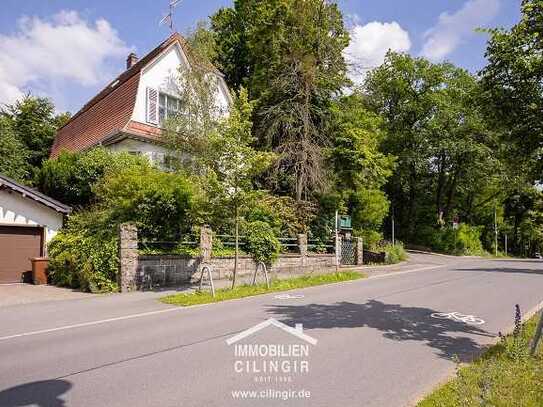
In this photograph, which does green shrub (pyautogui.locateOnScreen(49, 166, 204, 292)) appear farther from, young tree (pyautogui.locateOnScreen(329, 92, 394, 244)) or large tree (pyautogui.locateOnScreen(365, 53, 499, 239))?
large tree (pyautogui.locateOnScreen(365, 53, 499, 239))

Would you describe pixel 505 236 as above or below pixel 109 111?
below

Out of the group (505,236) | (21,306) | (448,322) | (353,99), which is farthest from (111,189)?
(505,236)

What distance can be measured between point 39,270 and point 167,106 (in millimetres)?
10910

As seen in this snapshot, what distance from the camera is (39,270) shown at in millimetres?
15812

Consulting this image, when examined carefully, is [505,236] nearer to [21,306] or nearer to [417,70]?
[417,70]

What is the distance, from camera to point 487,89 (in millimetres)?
7328

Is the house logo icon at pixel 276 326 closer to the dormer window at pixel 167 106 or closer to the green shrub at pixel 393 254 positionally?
the dormer window at pixel 167 106

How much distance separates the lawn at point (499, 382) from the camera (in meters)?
4.55

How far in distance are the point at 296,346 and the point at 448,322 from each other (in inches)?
153

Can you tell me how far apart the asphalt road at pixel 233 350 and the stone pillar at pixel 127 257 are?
1.34m

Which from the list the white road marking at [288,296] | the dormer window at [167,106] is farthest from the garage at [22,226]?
the white road marking at [288,296]

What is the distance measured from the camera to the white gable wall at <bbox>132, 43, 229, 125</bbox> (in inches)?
864

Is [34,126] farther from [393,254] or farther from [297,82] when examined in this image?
[393,254]

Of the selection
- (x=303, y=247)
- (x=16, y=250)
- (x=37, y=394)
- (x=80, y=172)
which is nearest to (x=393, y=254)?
(x=303, y=247)
